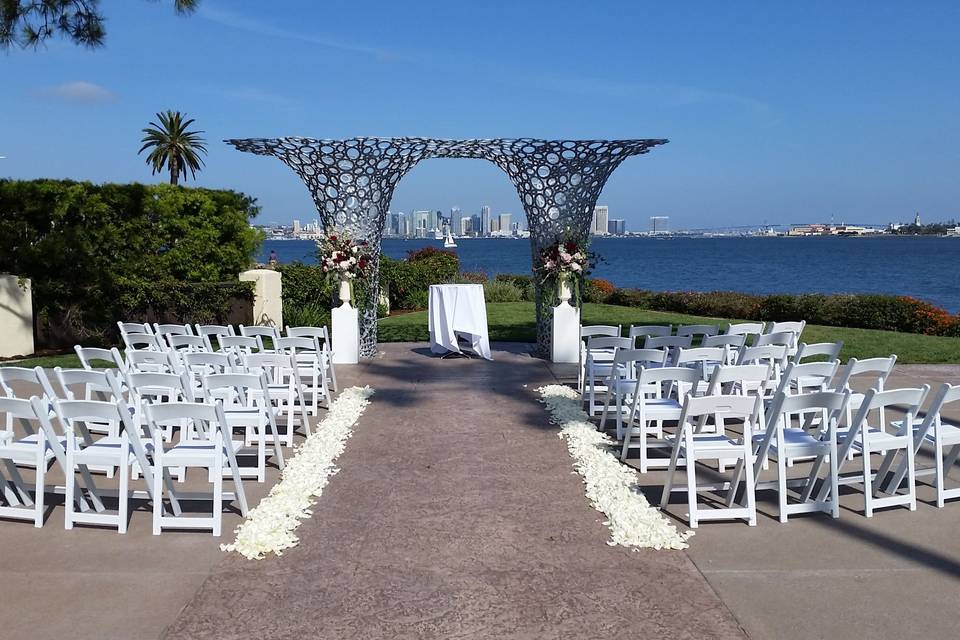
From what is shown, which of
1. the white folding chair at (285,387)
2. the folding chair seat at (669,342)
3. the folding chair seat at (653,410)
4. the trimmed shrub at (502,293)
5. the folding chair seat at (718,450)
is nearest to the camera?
the folding chair seat at (718,450)

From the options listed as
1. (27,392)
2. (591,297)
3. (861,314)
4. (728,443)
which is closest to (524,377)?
(728,443)

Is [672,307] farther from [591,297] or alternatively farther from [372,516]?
[372,516]

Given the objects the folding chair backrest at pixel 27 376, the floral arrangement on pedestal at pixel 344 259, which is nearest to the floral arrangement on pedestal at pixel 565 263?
the floral arrangement on pedestal at pixel 344 259

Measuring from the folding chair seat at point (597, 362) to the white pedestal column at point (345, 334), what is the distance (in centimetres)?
421

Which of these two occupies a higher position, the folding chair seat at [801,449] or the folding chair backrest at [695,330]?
the folding chair backrest at [695,330]

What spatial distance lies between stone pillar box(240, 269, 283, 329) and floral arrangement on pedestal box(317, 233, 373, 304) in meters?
4.65

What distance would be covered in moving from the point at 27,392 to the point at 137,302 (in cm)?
495

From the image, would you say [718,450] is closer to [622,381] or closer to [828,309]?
[622,381]

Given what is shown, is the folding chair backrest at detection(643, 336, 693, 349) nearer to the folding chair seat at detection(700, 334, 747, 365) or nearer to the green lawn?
the folding chair seat at detection(700, 334, 747, 365)

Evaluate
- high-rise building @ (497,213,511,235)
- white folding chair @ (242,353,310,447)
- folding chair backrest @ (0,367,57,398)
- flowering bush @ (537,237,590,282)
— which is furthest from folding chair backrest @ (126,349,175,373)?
high-rise building @ (497,213,511,235)

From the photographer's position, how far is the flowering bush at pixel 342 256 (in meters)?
11.8

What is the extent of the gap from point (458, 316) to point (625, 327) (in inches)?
236

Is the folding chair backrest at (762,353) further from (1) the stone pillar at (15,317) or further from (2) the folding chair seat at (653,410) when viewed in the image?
(1) the stone pillar at (15,317)

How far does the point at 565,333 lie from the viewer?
1198 centimetres
